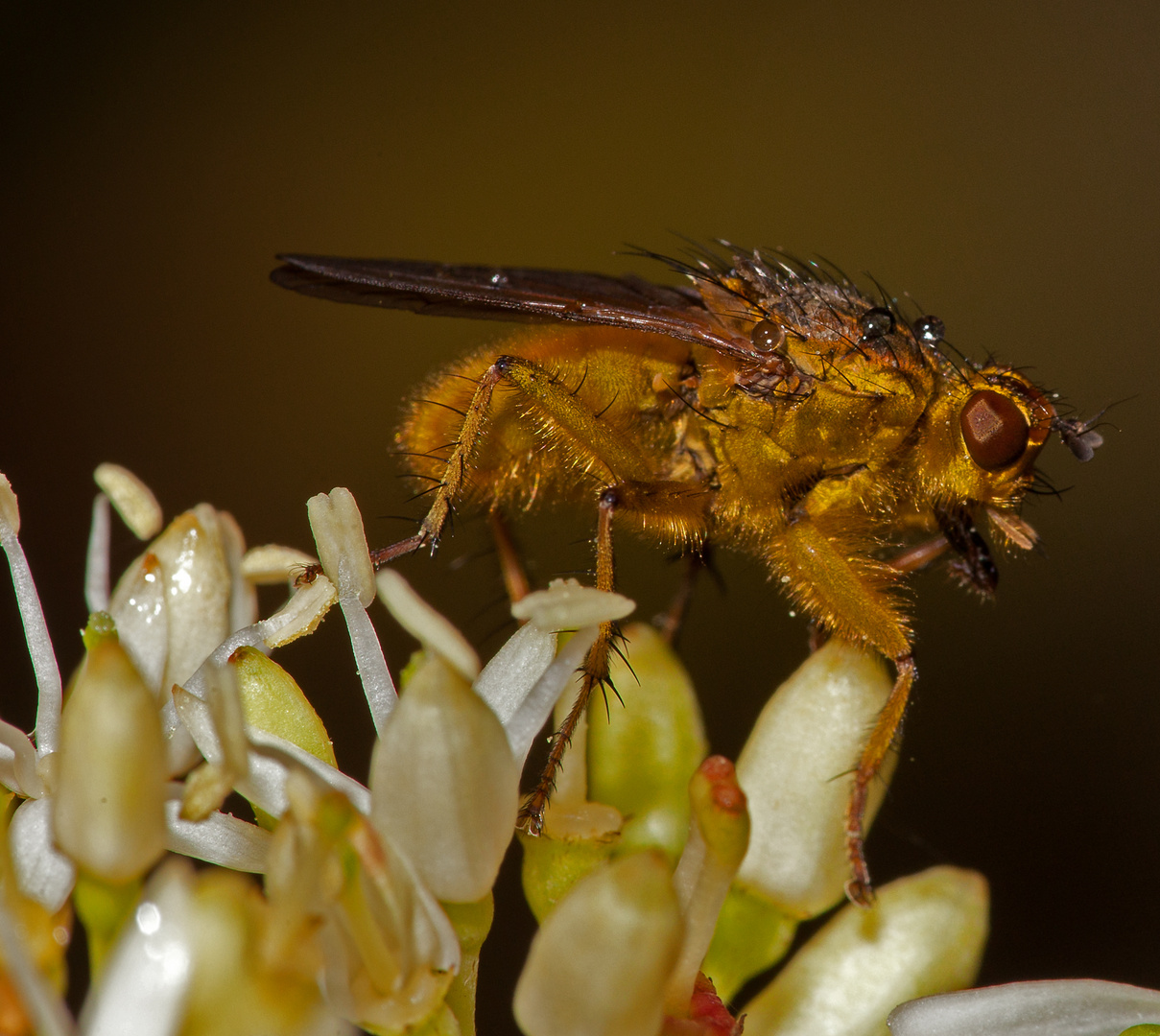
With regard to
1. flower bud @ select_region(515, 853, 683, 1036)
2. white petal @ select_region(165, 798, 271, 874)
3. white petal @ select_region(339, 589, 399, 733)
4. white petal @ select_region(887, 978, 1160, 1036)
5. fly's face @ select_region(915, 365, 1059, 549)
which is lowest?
white petal @ select_region(887, 978, 1160, 1036)

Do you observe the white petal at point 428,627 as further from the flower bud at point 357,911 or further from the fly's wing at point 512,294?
the fly's wing at point 512,294

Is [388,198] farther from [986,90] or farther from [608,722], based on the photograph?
[608,722]

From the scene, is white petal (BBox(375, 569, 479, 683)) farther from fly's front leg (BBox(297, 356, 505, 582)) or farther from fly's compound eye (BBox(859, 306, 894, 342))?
fly's compound eye (BBox(859, 306, 894, 342))

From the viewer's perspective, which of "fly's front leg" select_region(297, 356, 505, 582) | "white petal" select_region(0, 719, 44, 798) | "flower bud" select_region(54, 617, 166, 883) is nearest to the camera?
"flower bud" select_region(54, 617, 166, 883)

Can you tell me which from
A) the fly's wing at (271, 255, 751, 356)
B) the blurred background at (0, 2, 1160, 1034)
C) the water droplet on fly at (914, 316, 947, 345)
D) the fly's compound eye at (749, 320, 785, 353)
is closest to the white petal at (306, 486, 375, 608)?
the fly's wing at (271, 255, 751, 356)

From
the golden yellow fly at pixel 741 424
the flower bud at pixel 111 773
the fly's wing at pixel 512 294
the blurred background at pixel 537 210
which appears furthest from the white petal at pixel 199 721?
the blurred background at pixel 537 210
